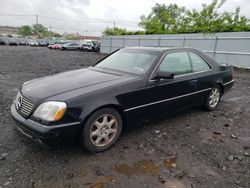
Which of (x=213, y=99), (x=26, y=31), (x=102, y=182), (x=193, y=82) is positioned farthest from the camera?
(x=26, y=31)

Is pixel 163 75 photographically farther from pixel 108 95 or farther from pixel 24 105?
pixel 24 105

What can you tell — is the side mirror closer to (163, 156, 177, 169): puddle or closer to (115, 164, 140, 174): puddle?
(163, 156, 177, 169): puddle

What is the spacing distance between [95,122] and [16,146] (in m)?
1.26

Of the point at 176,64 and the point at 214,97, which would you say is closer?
the point at 176,64

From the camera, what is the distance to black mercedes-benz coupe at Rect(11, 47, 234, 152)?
2471mm

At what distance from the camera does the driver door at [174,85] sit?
3.30 meters

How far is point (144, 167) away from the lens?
103 inches

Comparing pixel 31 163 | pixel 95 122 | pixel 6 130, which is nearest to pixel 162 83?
pixel 95 122

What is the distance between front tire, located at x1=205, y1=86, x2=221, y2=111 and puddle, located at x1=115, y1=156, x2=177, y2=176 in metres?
2.20

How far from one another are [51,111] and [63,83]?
2.15 feet

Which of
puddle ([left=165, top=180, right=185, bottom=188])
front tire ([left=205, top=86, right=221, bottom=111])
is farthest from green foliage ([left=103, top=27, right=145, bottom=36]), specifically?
puddle ([left=165, top=180, right=185, bottom=188])

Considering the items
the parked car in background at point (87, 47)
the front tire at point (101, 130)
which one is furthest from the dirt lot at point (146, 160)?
the parked car in background at point (87, 47)

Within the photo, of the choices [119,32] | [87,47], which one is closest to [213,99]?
[119,32]

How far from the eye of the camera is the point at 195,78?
3.92 meters
